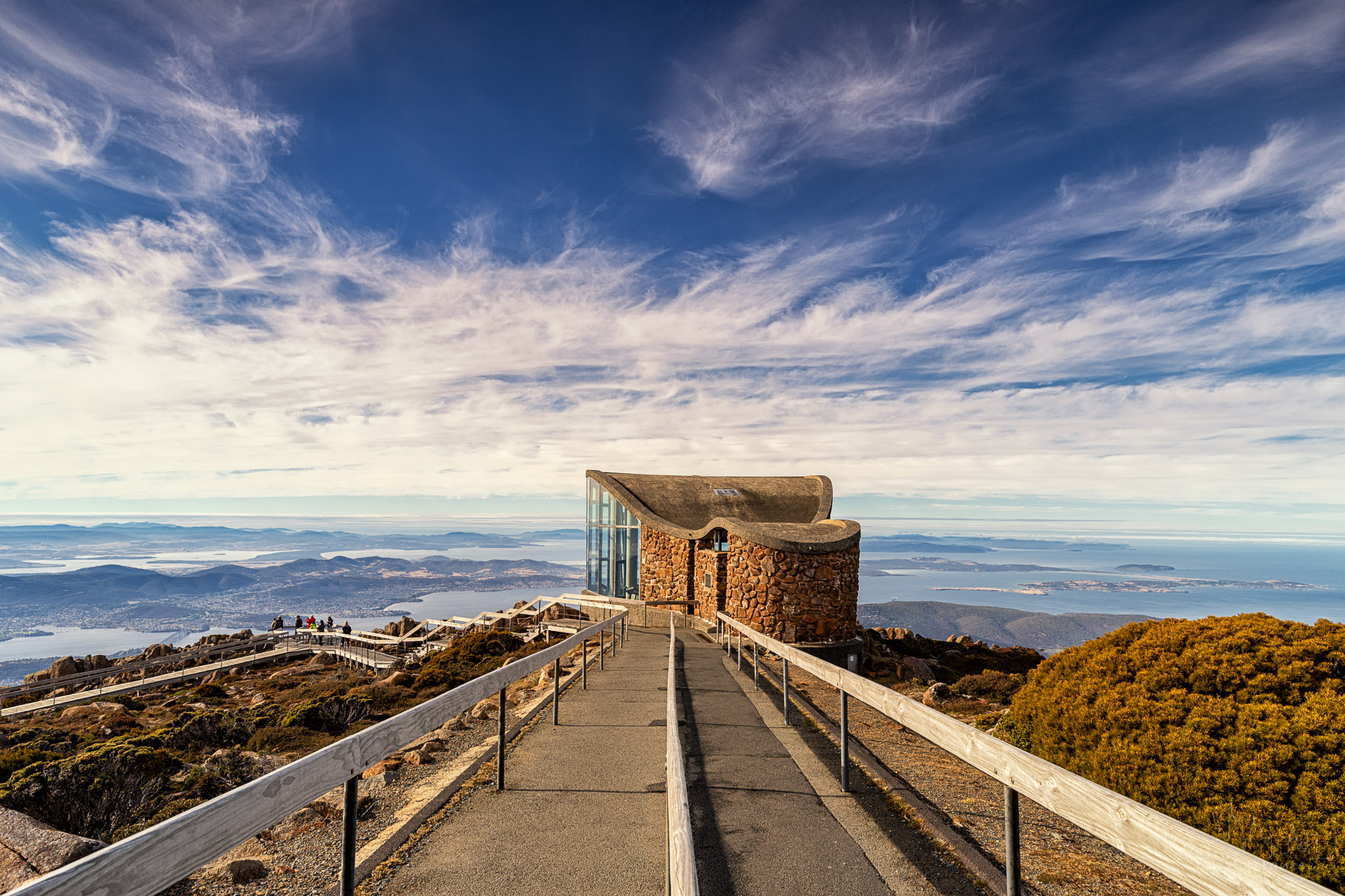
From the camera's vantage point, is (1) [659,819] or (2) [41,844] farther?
(1) [659,819]

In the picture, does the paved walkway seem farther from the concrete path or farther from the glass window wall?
the glass window wall

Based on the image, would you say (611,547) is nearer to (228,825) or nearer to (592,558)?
(592,558)

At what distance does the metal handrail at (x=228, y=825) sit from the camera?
1.87 metres

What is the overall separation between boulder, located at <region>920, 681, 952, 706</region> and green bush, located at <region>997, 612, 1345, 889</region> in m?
6.22

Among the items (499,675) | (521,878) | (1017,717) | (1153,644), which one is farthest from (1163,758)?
(499,675)

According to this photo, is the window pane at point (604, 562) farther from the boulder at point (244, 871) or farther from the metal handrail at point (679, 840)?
the metal handrail at point (679, 840)

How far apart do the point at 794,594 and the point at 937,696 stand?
27.2ft

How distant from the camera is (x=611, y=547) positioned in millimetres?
31625

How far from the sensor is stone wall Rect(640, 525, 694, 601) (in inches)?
1039

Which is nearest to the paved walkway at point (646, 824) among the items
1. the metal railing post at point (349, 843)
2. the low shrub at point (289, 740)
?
the metal railing post at point (349, 843)

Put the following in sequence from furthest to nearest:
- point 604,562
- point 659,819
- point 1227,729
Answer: point 604,562
point 1227,729
point 659,819

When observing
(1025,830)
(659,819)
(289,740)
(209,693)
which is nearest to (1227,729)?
(1025,830)

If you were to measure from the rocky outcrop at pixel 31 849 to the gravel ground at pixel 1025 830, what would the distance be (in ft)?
20.3

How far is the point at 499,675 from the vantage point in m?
5.78
